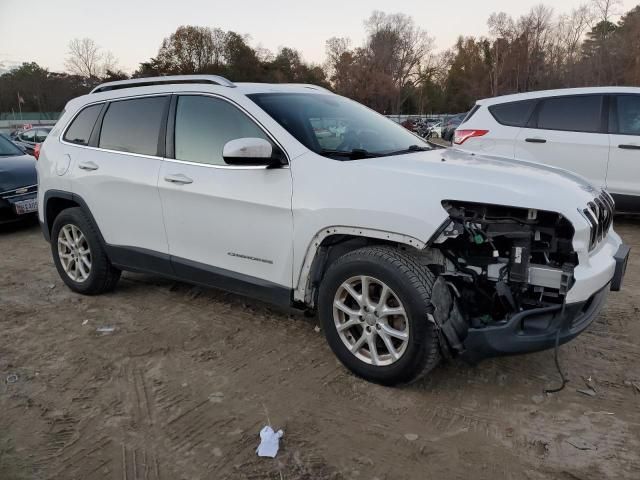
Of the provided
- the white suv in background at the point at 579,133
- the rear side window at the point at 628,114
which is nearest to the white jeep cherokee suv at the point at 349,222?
the white suv in background at the point at 579,133

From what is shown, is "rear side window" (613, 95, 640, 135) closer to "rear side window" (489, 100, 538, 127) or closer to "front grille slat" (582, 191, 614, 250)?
"rear side window" (489, 100, 538, 127)

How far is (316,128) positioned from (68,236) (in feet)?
8.76

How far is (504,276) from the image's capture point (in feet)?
9.15

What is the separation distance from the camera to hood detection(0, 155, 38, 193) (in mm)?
7566

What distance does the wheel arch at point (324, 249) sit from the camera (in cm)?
303

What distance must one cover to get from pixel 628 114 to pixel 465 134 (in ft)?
6.56

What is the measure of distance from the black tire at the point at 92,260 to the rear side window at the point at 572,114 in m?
5.60

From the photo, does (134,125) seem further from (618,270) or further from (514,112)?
(514,112)

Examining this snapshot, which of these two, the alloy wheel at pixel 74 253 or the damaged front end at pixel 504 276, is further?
the alloy wheel at pixel 74 253

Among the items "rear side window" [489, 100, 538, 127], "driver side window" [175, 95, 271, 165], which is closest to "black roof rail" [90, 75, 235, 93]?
"driver side window" [175, 95, 271, 165]

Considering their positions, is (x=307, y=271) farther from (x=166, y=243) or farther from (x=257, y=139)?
(x=166, y=243)

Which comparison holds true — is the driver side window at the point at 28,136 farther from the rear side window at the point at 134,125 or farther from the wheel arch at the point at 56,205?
the rear side window at the point at 134,125

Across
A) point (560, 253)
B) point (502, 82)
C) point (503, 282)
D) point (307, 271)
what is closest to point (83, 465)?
point (307, 271)

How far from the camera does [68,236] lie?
4758 millimetres
